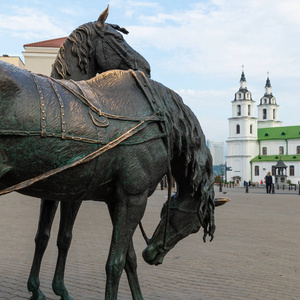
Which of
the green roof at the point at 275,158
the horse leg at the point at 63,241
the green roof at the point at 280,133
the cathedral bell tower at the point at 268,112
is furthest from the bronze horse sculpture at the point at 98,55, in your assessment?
the cathedral bell tower at the point at 268,112

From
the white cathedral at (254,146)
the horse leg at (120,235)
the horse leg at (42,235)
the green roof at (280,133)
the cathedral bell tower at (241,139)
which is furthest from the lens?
the cathedral bell tower at (241,139)

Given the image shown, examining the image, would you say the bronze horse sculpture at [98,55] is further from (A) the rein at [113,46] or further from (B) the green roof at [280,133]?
(B) the green roof at [280,133]

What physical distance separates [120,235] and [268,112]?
12041 cm

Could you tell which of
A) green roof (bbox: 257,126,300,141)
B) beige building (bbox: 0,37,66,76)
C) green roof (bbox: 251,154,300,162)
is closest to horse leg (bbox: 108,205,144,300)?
beige building (bbox: 0,37,66,76)

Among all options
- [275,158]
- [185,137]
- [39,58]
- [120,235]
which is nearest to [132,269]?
[120,235]

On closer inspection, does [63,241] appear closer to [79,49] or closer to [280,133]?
[79,49]

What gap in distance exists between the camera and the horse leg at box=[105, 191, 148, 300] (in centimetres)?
299

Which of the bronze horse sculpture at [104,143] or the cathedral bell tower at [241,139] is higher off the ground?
the cathedral bell tower at [241,139]

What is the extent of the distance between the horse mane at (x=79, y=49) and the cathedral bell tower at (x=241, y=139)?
9082 cm

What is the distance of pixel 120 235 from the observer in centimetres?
301

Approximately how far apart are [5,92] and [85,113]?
521 millimetres

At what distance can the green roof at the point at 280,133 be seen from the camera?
94312 millimetres

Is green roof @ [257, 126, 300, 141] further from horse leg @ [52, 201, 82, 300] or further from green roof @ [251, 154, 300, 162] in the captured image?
horse leg @ [52, 201, 82, 300]

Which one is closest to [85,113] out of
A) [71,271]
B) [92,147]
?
[92,147]
